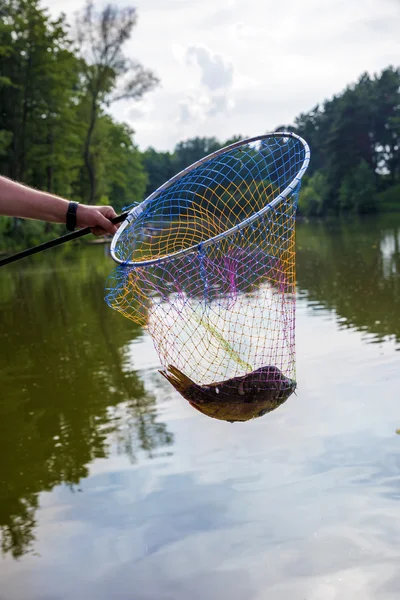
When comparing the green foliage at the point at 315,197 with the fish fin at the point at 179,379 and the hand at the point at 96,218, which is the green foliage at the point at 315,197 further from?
the hand at the point at 96,218

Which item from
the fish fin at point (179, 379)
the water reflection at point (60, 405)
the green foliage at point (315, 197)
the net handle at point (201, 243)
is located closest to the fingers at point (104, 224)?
the net handle at point (201, 243)

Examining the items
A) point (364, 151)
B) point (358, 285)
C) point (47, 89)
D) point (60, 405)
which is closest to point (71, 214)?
point (60, 405)

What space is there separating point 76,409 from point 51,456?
1.24 m

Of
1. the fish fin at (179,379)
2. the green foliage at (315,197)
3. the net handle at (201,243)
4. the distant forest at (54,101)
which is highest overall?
the distant forest at (54,101)

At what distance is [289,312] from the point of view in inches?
157

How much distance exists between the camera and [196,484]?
5.06m

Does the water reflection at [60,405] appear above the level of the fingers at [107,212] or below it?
below

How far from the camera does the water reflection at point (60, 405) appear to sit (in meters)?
5.50

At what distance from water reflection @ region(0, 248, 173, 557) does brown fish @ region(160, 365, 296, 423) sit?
1.71 metres

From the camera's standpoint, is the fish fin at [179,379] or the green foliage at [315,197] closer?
the fish fin at [179,379]

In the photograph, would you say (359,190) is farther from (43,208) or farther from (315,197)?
(43,208)

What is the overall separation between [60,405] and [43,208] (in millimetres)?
4899

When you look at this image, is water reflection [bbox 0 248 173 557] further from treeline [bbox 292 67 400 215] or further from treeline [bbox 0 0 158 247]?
treeline [bbox 292 67 400 215]

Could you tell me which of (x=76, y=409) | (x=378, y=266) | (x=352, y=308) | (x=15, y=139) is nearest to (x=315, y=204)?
(x=15, y=139)
